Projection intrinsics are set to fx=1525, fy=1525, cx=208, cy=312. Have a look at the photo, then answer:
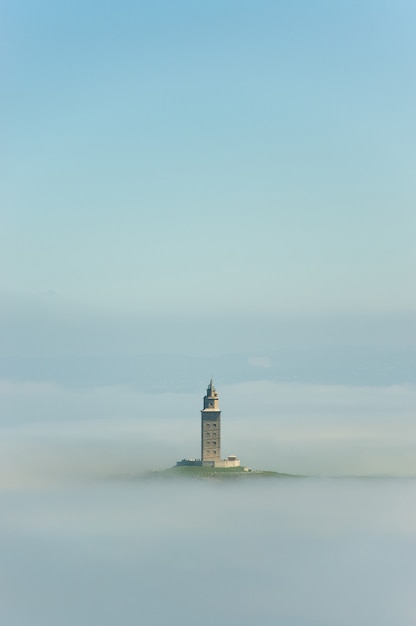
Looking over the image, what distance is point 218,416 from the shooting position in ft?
461

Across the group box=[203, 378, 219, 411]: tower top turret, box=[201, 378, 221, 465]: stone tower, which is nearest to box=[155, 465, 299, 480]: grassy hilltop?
box=[201, 378, 221, 465]: stone tower

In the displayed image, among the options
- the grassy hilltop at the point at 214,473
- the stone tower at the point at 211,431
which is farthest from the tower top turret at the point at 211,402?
the grassy hilltop at the point at 214,473

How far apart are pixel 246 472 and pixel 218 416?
20.9 feet

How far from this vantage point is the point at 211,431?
458ft

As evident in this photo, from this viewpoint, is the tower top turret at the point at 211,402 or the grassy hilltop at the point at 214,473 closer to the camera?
the grassy hilltop at the point at 214,473

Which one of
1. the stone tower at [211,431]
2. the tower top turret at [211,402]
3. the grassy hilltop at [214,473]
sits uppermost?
the tower top turret at [211,402]

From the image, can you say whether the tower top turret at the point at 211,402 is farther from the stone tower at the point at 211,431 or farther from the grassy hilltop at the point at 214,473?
the grassy hilltop at the point at 214,473

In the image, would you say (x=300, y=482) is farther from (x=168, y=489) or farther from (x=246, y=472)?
(x=168, y=489)

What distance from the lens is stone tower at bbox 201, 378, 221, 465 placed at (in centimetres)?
13850

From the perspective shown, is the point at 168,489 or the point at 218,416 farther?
the point at 218,416

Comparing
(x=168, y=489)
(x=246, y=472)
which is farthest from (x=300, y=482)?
(x=168, y=489)

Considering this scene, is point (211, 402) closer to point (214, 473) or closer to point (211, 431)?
point (211, 431)

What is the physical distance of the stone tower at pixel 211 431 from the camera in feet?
454

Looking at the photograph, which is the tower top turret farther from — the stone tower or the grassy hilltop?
the grassy hilltop
